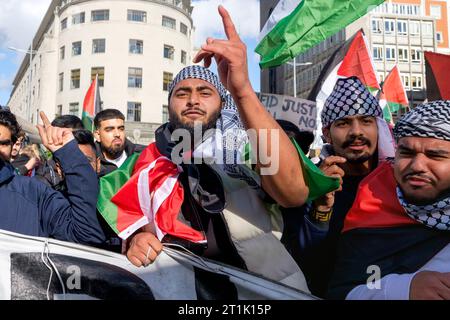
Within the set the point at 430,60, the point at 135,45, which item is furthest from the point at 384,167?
the point at 135,45

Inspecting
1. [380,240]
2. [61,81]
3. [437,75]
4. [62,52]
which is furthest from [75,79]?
[380,240]

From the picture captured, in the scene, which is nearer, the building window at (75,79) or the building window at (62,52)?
the building window at (75,79)

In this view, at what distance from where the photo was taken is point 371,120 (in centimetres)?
247

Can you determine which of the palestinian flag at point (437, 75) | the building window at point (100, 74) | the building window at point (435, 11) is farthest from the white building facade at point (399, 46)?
the palestinian flag at point (437, 75)

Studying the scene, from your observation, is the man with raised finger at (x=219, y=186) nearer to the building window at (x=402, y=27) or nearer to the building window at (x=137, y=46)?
the building window at (x=137, y=46)

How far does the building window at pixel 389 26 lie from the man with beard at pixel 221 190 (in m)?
54.4

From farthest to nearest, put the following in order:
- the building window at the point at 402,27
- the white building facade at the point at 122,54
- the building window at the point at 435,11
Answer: the building window at the point at 435,11 < the building window at the point at 402,27 < the white building facade at the point at 122,54

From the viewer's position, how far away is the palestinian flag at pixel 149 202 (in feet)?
6.80

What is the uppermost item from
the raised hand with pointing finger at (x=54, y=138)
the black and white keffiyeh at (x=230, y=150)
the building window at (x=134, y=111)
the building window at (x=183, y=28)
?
the building window at (x=183, y=28)

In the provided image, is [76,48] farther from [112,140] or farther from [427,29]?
[112,140]

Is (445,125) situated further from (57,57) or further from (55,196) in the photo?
(57,57)

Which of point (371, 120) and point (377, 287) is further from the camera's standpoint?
point (371, 120)

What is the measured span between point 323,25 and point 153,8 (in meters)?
40.1

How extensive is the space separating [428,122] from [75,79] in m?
41.6
